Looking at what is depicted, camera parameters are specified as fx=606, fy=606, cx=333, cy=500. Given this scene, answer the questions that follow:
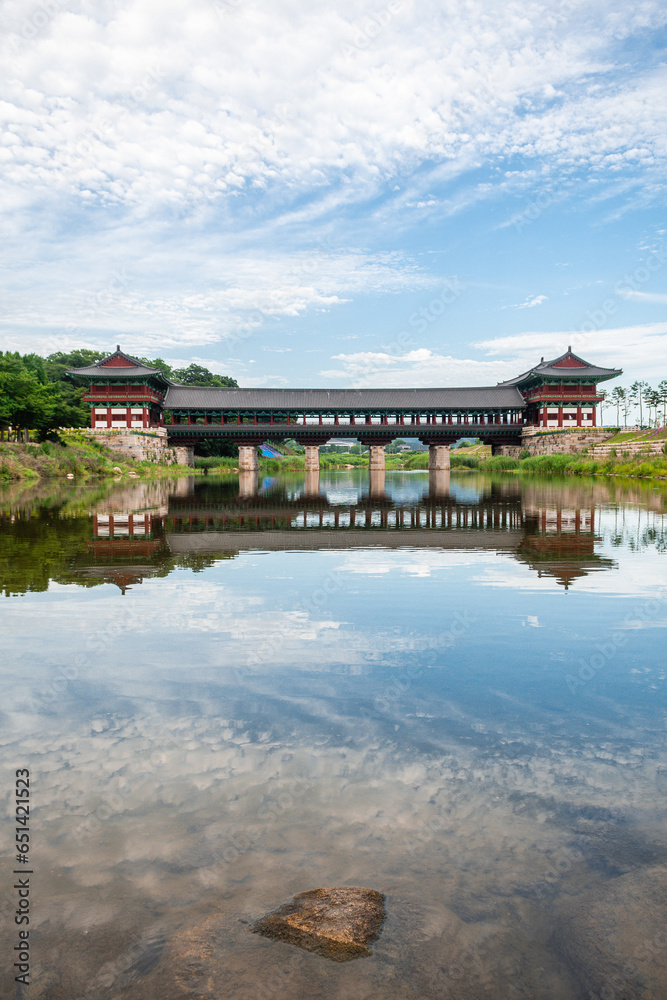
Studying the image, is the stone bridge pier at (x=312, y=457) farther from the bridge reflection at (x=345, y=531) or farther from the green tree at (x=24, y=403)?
the bridge reflection at (x=345, y=531)

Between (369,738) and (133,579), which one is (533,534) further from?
(369,738)

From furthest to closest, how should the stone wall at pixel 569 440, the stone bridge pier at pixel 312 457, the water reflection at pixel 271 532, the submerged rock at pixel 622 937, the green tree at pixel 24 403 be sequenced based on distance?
the stone bridge pier at pixel 312 457 → the stone wall at pixel 569 440 → the green tree at pixel 24 403 → the water reflection at pixel 271 532 → the submerged rock at pixel 622 937

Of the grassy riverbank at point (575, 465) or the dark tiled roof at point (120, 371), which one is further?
the dark tiled roof at point (120, 371)

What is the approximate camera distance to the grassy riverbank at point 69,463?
40969mm

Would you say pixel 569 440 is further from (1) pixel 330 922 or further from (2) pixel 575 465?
(1) pixel 330 922

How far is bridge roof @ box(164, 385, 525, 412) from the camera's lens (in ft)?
204

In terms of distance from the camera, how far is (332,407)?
204ft

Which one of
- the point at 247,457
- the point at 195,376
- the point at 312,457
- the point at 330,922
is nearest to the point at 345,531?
the point at 330,922

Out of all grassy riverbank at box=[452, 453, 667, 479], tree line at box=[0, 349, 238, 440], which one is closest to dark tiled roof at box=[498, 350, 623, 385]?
grassy riverbank at box=[452, 453, 667, 479]

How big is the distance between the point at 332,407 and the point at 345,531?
46829 mm

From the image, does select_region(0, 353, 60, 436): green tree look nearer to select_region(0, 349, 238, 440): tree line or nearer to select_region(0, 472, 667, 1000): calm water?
select_region(0, 349, 238, 440): tree line

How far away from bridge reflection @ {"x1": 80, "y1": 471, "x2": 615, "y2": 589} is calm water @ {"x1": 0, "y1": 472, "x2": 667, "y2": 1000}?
2800 mm

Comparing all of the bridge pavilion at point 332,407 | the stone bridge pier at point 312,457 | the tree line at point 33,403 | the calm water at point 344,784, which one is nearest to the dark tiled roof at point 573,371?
the bridge pavilion at point 332,407

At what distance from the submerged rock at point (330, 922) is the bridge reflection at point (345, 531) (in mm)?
7447
